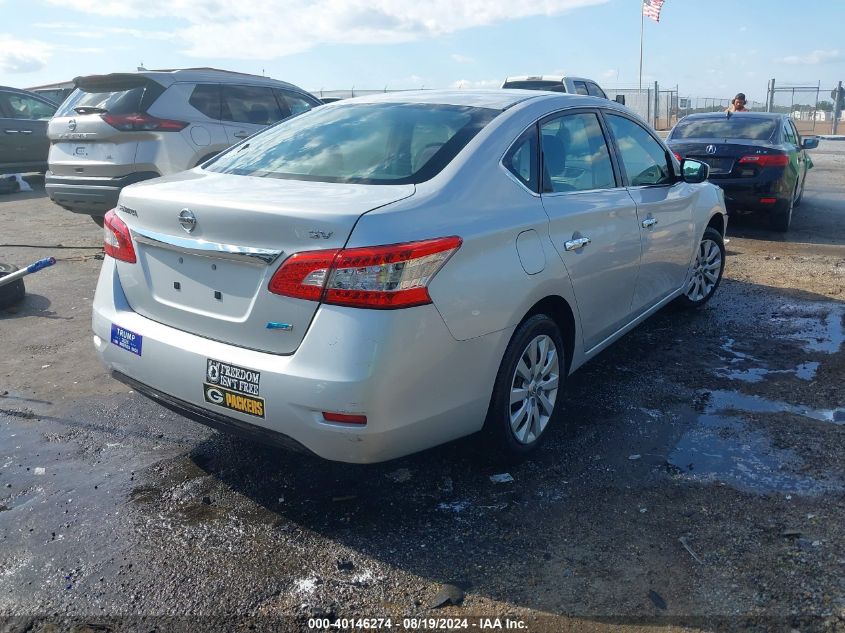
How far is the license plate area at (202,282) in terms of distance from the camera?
2967mm

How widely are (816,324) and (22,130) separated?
46.9 ft

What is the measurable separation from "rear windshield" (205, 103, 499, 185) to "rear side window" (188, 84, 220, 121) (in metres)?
4.74

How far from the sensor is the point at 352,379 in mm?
2750

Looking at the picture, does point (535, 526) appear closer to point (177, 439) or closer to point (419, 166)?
point (419, 166)

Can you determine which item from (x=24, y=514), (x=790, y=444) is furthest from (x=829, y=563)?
(x=24, y=514)

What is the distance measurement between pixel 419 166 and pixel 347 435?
124 centimetres

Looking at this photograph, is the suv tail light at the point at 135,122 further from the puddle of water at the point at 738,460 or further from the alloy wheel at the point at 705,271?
the puddle of water at the point at 738,460

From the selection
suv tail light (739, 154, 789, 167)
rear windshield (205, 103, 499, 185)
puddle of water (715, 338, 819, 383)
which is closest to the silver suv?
rear windshield (205, 103, 499, 185)

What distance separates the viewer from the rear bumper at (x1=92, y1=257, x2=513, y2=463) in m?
2.76

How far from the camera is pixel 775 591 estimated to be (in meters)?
2.74

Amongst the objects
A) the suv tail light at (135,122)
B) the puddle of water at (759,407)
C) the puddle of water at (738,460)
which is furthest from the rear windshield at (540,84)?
the puddle of water at (738,460)

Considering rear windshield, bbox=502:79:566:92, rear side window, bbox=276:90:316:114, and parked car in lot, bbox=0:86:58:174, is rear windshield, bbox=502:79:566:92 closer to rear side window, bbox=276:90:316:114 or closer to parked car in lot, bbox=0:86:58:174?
rear side window, bbox=276:90:316:114

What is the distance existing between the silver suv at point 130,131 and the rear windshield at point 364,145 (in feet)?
13.9

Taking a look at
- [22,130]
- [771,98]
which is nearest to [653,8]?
[771,98]
